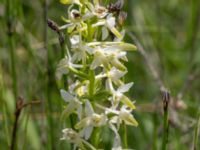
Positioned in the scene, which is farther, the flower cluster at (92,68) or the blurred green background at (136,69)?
the blurred green background at (136,69)

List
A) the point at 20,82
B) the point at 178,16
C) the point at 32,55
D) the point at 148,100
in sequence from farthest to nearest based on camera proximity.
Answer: the point at 178,16 → the point at 148,100 → the point at 20,82 → the point at 32,55

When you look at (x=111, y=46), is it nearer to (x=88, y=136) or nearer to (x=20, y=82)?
(x=88, y=136)

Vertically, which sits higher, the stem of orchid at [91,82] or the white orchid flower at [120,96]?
the stem of orchid at [91,82]

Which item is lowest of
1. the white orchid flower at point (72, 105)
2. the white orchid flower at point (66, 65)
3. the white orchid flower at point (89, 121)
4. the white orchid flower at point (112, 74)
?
the white orchid flower at point (89, 121)

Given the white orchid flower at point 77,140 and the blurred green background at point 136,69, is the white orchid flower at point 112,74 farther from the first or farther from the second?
the blurred green background at point 136,69

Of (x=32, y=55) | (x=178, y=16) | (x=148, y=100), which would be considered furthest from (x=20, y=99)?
(x=178, y=16)

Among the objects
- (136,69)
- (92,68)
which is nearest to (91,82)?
(92,68)

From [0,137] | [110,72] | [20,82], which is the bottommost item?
[0,137]

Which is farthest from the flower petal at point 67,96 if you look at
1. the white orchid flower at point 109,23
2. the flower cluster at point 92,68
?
the white orchid flower at point 109,23
